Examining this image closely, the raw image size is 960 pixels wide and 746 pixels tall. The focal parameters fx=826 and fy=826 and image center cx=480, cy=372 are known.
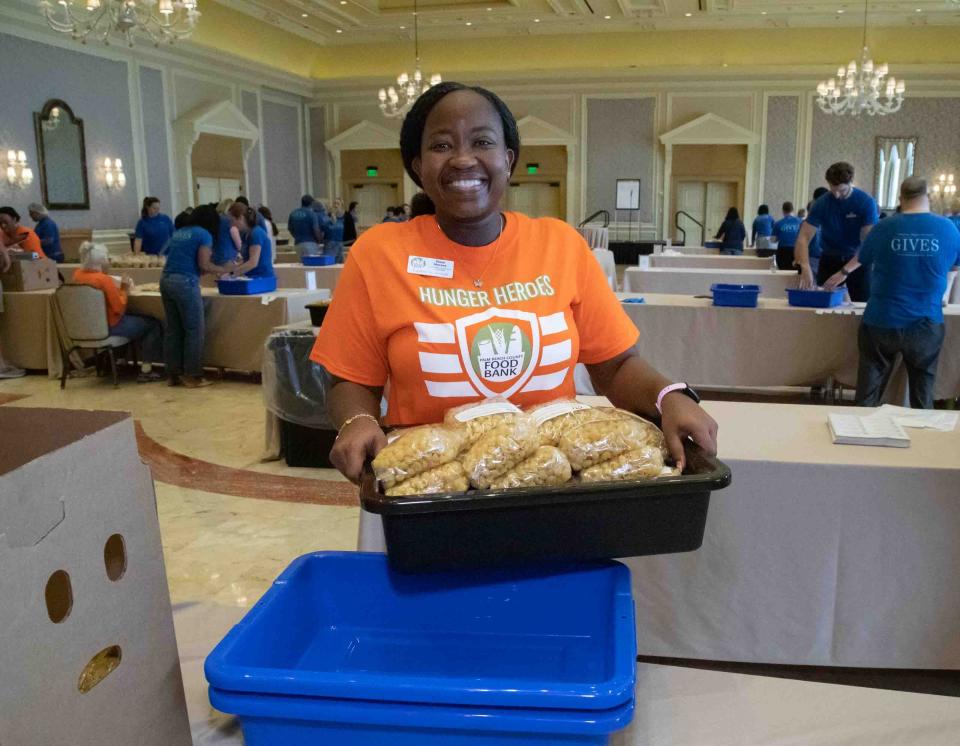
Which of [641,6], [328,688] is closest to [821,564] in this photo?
[328,688]

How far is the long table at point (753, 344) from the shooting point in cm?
482

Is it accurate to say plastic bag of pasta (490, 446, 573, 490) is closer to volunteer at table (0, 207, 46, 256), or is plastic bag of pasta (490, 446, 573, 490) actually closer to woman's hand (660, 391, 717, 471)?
woman's hand (660, 391, 717, 471)

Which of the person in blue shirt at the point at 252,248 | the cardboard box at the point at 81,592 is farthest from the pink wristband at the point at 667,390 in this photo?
the person in blue shirt at the point at 252,248

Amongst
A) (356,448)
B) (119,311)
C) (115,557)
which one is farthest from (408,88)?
(115,557)

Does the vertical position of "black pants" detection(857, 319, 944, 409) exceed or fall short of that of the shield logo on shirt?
→ it falls short

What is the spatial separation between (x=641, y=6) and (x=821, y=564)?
1297 cm

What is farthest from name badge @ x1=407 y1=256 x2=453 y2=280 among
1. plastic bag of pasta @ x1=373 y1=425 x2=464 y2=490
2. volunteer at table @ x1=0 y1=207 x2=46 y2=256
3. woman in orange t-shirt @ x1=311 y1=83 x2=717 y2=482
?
volunteer at table @ x1=0 y1=207 x2=46 y2=256

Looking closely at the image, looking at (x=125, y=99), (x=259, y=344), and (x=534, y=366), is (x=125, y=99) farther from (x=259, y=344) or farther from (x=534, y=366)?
(x=534, y=366)

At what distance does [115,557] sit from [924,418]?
7.04 feet

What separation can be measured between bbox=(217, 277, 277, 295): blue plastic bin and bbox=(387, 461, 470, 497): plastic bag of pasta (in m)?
5.46

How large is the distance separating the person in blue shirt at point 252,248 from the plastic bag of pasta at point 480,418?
5.54m

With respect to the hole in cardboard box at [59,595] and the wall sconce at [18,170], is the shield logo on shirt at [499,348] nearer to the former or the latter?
the hole in cardboard box at [59,595]

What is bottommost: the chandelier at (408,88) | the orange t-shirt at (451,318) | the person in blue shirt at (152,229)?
the orange t-shirt at (451,318)

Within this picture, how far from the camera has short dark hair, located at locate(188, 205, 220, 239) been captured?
5.82 metres
